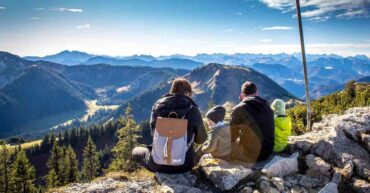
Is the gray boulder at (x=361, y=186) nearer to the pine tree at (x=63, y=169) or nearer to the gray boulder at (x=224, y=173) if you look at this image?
the gray boulder at (x=224, y=173)

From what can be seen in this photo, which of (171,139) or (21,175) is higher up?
(171,139)

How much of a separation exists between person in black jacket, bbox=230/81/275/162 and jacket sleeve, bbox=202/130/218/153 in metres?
0.79

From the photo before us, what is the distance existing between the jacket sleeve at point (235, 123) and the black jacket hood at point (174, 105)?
6.94ft

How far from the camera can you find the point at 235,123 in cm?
1207

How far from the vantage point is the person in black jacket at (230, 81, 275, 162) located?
11789 mm

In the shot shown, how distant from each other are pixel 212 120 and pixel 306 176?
405cm

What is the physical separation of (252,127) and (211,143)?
5.77 ft

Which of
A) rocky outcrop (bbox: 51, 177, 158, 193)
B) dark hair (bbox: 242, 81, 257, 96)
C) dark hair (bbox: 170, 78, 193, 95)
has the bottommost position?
rocky outcrop (bbox: 51, 177, 158, 193)

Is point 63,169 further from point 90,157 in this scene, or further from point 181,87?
point 181,87

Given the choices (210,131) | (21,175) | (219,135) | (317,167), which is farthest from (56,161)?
(317,167)

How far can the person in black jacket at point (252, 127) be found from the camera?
11.8m

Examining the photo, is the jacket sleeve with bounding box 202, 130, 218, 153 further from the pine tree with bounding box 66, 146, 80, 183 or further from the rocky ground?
the pine tree with bounding box 66, 146, 80, 183

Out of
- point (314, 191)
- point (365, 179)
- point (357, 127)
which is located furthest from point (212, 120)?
point (357, 127)

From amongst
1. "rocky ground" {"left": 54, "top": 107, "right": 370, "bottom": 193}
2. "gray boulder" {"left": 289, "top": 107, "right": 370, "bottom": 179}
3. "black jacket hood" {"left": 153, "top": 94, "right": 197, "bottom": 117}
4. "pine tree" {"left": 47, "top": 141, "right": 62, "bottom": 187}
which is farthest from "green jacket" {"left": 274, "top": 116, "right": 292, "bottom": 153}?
"pine tree" {"left": 47, "top": 141, "right": 62, "bottom": 187}
